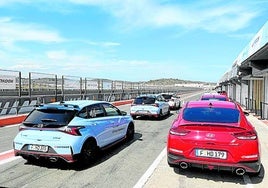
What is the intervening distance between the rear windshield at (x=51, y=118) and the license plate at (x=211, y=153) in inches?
115

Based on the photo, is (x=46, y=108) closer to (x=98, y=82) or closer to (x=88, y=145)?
(x=88, y=145)

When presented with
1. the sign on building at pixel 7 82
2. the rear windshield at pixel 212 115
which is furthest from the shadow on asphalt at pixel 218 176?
the sign on building at pixel 7 82

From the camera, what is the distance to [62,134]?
6.84m

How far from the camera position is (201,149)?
6.21 m

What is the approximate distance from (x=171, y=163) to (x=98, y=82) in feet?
85.1

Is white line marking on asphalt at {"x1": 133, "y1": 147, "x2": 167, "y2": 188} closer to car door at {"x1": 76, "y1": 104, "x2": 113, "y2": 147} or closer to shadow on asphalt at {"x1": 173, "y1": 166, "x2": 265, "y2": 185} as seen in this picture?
shadow on asphalt at {"x1": 173, "y1": 166, "x2": 265, "y2": 185}

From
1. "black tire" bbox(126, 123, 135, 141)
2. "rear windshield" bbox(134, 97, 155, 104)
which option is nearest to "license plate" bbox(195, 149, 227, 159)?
"black tire" bbox(126, 123, 135, 141)

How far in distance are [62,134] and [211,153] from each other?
10.4ft

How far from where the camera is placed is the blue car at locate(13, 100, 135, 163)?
678 centimetres

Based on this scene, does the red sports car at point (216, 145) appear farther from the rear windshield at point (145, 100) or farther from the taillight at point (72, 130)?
the rear windshield at point (145, 100)

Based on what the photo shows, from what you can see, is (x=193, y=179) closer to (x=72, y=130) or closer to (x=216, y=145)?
(x=216, y=145)

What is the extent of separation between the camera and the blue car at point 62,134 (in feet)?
22.2

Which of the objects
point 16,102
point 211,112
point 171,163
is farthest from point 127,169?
point 16,102

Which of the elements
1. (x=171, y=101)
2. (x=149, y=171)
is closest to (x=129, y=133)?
(x=149, y=171)
